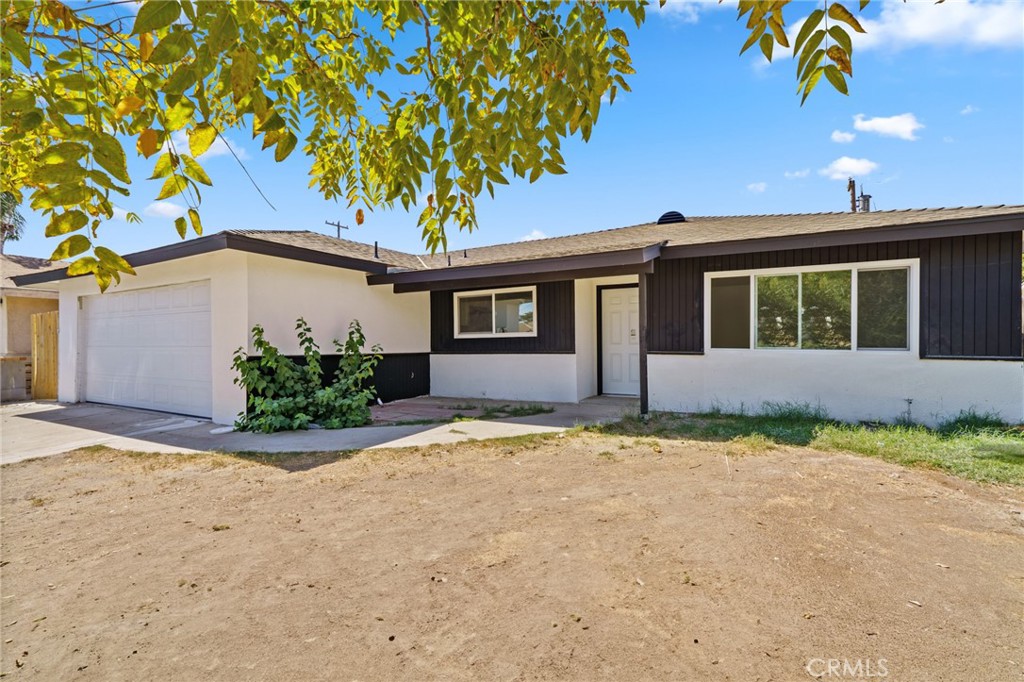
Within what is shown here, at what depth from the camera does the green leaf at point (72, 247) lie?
51.2 inches

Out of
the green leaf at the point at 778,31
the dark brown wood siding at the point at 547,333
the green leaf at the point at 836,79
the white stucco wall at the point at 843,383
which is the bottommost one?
the white stucco wall at the point at 843,383

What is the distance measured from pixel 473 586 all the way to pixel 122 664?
160 cm

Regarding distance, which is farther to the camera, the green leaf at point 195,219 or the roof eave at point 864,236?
the roof eave at point 864,236

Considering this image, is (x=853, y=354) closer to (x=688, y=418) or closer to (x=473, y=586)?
(x=688, y=418)

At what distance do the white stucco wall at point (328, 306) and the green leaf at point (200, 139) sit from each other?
694 centimetres

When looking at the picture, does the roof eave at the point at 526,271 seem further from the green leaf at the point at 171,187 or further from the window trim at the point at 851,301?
the green leaf at the point at 171,187

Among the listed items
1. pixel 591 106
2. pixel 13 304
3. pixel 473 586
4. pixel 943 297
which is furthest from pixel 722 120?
pixel 13 304

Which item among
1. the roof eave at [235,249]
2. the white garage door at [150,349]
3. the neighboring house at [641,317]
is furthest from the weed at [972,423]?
the white garage door at [150,349]

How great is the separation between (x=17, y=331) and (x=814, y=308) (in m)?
18.2

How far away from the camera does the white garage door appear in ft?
27.5

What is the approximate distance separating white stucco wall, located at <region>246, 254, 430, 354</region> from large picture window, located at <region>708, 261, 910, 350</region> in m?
6.45

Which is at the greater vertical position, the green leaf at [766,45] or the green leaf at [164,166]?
the green leaf at [766,45]

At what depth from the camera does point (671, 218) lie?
1195 cm

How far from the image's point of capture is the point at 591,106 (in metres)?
1.82
